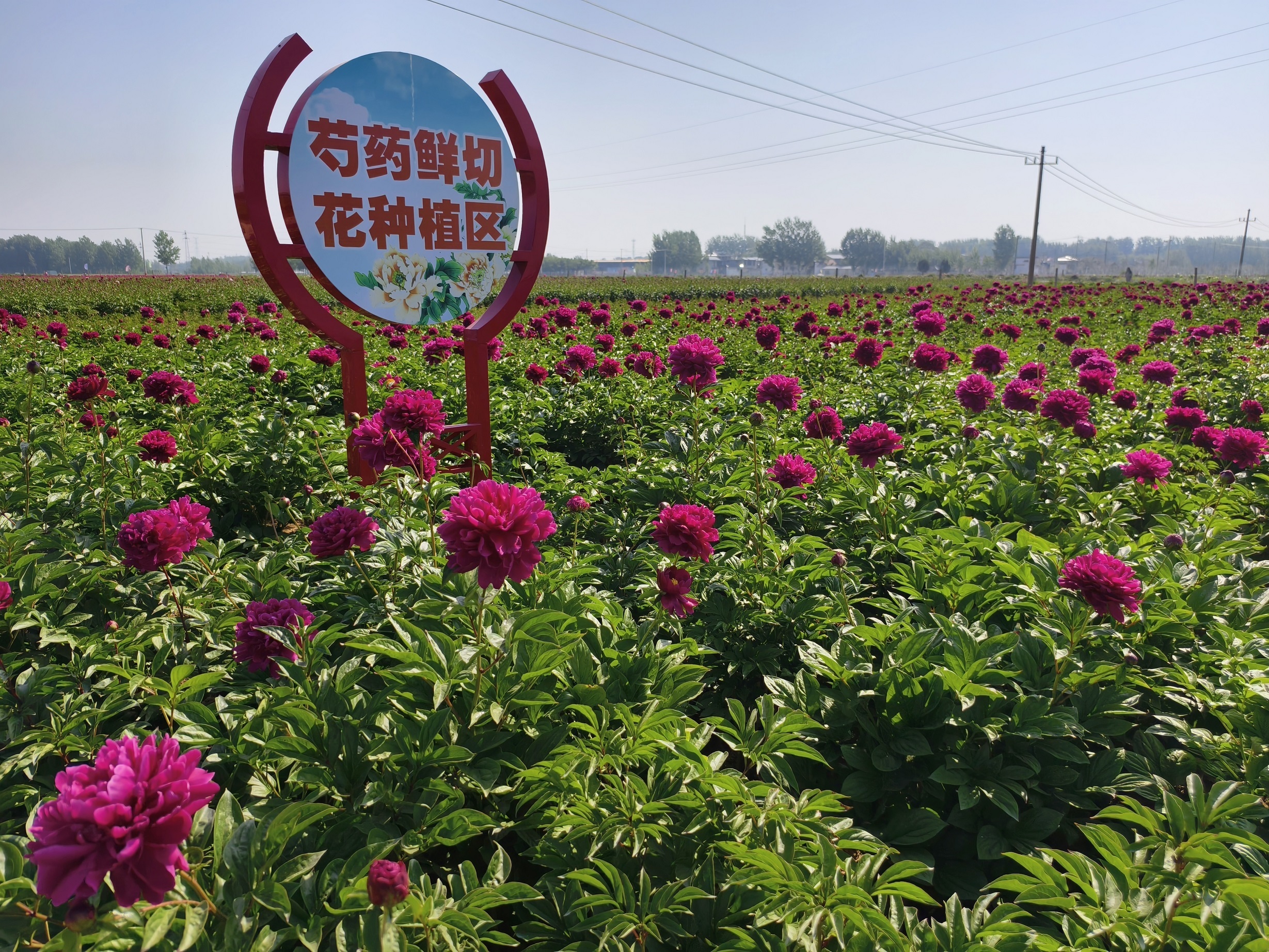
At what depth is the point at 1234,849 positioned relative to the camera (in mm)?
1564

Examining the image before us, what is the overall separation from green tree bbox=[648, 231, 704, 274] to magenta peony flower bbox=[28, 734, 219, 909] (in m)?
152

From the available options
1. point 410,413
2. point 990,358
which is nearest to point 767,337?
point 990,358

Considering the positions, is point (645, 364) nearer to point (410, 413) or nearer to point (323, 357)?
point (323, 357)

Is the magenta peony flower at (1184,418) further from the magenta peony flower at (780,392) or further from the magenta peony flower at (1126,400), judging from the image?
the magenta peony flower at (780,392)

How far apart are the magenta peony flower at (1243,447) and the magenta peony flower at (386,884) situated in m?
4.46

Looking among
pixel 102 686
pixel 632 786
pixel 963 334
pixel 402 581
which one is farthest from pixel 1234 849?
pixel 963 334

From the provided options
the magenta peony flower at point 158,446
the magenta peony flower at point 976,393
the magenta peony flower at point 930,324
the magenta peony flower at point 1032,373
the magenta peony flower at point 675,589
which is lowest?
the magenta peony flower at point 675,589

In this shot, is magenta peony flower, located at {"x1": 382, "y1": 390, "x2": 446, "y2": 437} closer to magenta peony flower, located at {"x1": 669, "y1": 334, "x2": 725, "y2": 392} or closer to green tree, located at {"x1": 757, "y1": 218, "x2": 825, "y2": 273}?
magenta peony flower, located at {"x1": 669, "y1": 334, "x2": 725, "y2": 392}

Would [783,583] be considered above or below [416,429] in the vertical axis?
below

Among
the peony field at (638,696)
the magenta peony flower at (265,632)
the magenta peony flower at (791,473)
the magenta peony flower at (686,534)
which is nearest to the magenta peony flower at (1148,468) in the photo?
the peony field at (638,696)

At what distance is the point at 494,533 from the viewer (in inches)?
63.0

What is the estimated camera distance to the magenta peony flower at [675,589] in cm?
211

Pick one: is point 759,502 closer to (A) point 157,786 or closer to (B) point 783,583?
(B) point 783,583

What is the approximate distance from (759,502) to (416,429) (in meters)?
1.62
